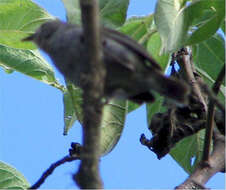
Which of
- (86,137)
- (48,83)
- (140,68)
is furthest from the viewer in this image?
(48,83)

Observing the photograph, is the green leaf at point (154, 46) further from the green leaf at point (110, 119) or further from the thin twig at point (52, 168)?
the thin twig at point (52, 168)

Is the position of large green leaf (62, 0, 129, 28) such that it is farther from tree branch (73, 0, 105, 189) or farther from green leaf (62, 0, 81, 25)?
tree branch (73, 0, 105, 189)

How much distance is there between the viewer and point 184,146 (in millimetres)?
4020

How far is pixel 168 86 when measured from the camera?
2.62 metres

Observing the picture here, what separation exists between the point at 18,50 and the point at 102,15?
858 millimetres

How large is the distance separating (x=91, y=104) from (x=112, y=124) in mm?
1661

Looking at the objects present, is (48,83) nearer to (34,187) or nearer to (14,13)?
(14,13)

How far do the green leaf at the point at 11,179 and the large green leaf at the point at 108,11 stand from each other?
1.31 m

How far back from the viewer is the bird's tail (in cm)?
259

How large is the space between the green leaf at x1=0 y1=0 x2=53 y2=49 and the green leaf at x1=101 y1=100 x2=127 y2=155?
101 centimetres

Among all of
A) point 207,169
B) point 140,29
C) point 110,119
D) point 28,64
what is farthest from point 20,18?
point 207,169

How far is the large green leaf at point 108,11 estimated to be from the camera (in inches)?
152

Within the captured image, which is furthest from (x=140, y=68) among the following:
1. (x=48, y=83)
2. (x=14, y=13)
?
(x=14, y=13)

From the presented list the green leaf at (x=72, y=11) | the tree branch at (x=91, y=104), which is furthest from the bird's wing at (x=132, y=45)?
the green leaf at (x=72, y=11)
